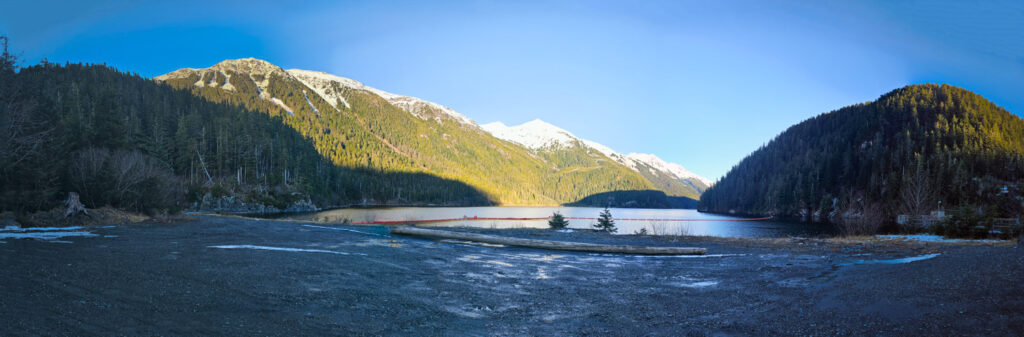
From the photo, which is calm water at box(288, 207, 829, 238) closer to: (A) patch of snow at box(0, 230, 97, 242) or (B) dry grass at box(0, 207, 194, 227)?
(B) dry grass at box(0, 207, 194, 227)

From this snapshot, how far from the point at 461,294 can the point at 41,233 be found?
16.4m

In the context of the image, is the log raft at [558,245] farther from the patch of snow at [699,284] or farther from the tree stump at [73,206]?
the tree stump at [73,206]

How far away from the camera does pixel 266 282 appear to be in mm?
9250

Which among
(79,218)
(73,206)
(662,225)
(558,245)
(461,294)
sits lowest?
(662,225)

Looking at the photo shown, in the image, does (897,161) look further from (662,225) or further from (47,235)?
(47,235)

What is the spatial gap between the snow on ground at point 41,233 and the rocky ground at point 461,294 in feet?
0.88

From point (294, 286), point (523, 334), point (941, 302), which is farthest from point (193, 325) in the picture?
point (941, 302)

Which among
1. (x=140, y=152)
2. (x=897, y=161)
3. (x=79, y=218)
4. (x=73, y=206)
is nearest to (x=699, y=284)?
(x=79, y=218)

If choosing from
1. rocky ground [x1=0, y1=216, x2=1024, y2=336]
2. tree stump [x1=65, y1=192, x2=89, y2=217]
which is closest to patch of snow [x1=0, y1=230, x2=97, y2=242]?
rocky ground [x1=0, y1=216, x2=1024, y2=336]

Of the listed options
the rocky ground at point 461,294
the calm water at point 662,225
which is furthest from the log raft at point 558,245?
the calm water at point 662,225

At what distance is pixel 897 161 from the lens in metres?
90.1

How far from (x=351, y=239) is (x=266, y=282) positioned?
11745 millimetres

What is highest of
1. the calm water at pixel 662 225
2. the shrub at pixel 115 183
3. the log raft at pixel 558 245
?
the shrub at pixel 115 183

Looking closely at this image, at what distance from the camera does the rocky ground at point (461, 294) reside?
6.04 metres
